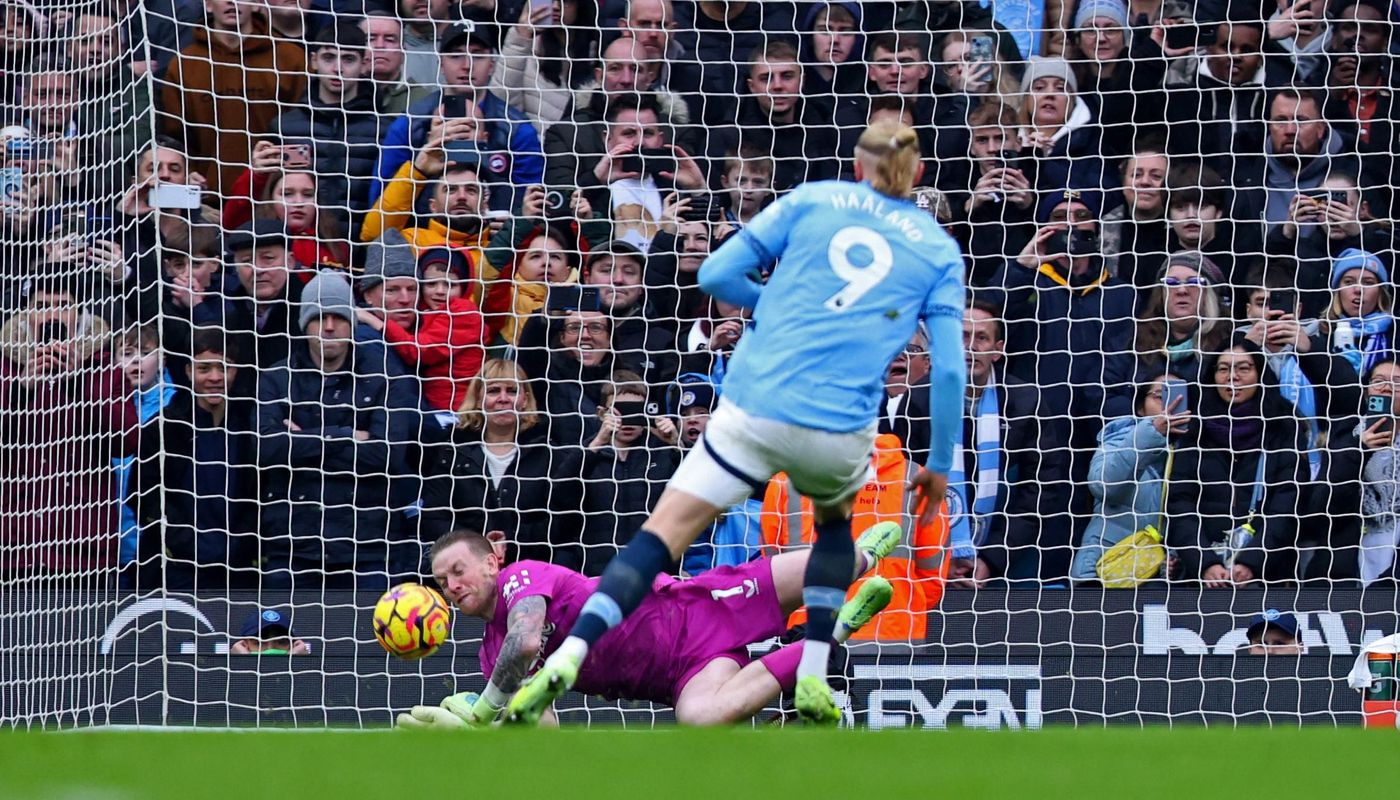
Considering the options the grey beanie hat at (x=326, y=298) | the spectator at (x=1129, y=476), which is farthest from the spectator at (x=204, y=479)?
the spectator at (x=1129, y=476)

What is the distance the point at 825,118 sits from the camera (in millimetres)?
8953

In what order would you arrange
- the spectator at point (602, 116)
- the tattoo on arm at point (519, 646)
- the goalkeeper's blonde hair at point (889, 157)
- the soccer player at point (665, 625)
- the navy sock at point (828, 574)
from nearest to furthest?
1. the goalkeeper's blonde hair at point (889, 157)
2. the navy sock at point (828, 574)
3. the tattoo on arm at point (519, 646)
4. the soccer player at point (665, 625)
5. the spectator at point (602, 116)

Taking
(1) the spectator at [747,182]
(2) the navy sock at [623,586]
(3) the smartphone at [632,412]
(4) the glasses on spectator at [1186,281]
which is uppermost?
(1) the spectator at [747,182]

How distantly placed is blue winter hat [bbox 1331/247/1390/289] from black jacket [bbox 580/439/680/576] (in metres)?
3.32

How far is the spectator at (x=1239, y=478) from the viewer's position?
8391 millimetres

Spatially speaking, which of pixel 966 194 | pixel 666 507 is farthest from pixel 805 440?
pixel 966 194

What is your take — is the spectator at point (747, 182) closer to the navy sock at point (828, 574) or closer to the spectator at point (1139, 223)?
the spectator at point (1139, 223)

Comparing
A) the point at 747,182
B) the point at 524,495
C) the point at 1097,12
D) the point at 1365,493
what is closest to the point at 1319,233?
the point at 1365,493

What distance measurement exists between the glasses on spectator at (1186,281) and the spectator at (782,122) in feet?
5.63

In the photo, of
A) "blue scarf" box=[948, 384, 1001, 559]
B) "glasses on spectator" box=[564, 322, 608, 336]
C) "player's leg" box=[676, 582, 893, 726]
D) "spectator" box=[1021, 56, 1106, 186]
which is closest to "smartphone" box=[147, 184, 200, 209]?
"glasses on spectator" box=[564, 322, 608, 336]

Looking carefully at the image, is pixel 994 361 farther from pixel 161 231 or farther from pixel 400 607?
pixel 161 231

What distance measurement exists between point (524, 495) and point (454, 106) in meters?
2.03

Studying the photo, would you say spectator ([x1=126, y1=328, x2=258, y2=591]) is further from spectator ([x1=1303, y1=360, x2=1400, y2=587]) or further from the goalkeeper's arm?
spectator ([x1=1303, y1=360, x2=1400, y2=587])

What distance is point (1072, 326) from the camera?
865 centimetres
